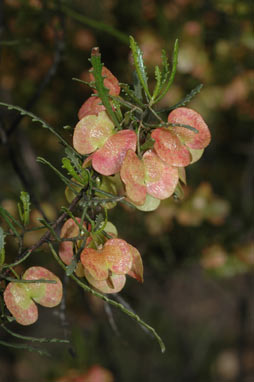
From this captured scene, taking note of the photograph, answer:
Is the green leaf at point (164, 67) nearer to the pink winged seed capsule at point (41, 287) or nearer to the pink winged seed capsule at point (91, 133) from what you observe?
the pink winged seed capsule at point (91, 133)

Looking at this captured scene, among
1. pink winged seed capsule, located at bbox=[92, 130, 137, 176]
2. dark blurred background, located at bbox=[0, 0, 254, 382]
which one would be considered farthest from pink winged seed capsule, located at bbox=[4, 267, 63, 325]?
dark blurred background, located at bbox=[0, 0, 254, 382]

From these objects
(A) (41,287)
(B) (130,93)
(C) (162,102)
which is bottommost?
(C) (162,102)

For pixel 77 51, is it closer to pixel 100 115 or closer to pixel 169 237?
pixel 169 237

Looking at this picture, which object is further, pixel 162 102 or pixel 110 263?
pixel 162 102

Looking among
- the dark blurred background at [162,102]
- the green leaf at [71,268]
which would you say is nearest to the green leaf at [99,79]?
the green leaf at [71,268]

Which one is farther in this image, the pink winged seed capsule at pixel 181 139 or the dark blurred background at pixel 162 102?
the dark blurred background at pixel 162 102

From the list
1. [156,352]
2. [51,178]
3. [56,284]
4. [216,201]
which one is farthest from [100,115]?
[156,352]

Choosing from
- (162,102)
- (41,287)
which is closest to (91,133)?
(41,287)

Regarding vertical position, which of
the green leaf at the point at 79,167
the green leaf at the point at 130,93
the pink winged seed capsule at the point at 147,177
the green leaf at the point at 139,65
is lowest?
the pink winged seed capsule at the point at 147,177

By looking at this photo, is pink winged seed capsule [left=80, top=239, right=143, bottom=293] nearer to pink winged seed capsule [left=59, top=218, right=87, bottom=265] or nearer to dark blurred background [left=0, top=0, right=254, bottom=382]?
pink winged seed capsule [left=59, top=218, right=87, bottom=265]

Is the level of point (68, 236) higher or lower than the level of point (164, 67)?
lower

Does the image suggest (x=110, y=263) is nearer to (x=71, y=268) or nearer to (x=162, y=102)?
(x=71, y=268)
